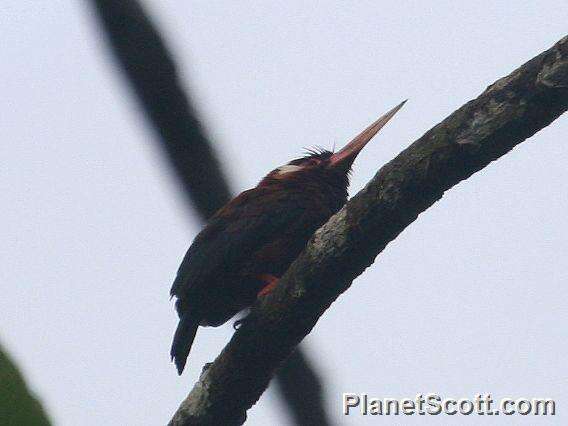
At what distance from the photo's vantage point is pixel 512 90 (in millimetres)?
1982

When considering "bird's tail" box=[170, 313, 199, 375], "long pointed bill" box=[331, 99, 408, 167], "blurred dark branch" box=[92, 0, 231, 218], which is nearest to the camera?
"blurred dark branch" box=[92, 0, 231, 218]

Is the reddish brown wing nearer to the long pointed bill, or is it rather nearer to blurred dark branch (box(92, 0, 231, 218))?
the long pointed bill

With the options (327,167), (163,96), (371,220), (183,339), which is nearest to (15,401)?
(163,96)

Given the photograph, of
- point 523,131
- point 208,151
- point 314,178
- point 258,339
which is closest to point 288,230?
point 314,178

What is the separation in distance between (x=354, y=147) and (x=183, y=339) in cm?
147

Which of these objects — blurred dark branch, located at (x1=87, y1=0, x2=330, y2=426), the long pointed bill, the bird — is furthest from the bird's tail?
blurred dark branch, located at (x1=87, y1=0, x2=330, y2=426)

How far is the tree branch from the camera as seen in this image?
1.96m

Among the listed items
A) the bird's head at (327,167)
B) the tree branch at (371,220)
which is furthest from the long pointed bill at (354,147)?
the tree branch at (371,220)

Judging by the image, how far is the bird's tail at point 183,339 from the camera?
3.23 metres

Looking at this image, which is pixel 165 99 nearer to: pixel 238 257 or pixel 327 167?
pixel 238 257

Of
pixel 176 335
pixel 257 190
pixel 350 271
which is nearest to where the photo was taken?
pixel 350 271

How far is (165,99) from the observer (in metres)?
1.15

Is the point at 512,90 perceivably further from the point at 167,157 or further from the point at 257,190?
the point at 257,190

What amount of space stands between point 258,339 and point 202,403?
326 millimetres
